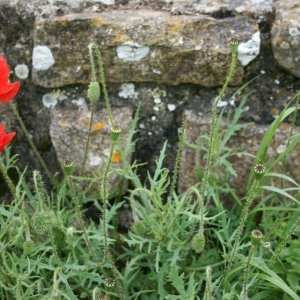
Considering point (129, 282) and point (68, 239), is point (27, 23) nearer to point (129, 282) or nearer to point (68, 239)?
point (68, 239)

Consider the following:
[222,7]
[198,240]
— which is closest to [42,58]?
[222,7]

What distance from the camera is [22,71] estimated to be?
2160 mm

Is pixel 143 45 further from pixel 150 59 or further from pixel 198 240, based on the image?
pixel 198 240

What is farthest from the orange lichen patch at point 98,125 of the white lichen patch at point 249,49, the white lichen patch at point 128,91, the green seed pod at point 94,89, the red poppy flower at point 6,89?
the red poppy flower at point 6,89

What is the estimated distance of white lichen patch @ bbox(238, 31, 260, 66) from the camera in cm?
202

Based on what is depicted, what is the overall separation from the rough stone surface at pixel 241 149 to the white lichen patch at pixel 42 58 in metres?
0.42

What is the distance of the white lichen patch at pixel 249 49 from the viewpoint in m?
2.02

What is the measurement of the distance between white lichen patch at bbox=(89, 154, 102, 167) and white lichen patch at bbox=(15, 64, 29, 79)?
31cm

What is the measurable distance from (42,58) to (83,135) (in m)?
0.26

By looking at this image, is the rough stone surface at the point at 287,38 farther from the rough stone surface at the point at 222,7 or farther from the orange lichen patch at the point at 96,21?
the orange lichen patch at the point at 96,21

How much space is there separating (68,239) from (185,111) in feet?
1.73

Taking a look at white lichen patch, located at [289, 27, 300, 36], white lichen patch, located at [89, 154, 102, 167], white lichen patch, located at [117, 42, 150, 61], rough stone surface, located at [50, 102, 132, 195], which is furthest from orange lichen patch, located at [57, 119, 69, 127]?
white lichen patch, located at [289, 27, 300, 36]

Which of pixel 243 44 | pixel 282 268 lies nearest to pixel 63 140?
pixel 243 44

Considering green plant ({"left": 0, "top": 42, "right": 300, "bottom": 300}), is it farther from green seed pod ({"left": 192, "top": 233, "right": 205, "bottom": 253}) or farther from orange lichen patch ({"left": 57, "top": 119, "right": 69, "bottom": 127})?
orange lichen patch ({"left": 57, "top": 119, "right": 69, "bottom": 127})
